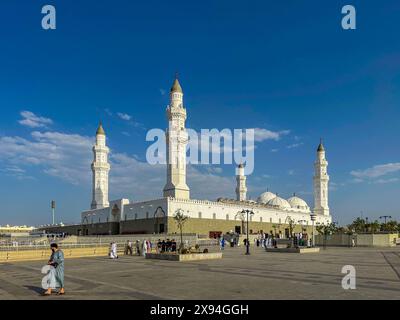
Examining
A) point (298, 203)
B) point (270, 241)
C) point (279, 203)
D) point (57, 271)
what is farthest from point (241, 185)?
point (57, 271)

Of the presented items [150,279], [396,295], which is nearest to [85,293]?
[150,279]

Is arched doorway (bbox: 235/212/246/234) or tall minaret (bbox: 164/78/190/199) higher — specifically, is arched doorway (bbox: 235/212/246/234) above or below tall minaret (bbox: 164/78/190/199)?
below

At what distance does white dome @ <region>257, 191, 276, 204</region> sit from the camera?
120 metres

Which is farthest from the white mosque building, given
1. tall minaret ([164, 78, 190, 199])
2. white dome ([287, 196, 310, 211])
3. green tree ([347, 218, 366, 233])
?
green tree ([347, 218, 366, 233])

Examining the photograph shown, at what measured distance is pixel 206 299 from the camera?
1124 cm

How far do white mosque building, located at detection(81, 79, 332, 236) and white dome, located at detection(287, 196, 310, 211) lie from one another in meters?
2.19

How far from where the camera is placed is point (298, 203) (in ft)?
393

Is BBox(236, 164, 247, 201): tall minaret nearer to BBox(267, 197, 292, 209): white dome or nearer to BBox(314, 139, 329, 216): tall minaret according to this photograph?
BBox(267, 197, 292, 209): white dome

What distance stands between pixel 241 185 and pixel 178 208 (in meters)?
39.2

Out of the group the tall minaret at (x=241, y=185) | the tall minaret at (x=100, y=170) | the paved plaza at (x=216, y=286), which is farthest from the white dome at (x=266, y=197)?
the paved plaza at (x=216, y=286)

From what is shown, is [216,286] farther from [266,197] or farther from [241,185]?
[266,197]

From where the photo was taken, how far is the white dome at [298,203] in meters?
119
